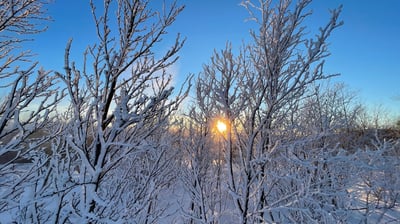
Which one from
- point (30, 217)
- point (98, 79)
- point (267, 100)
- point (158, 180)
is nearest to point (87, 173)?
point (30, 217)

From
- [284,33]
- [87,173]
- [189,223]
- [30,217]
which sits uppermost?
[284,33]

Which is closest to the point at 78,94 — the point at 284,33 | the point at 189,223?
the point at 284,33

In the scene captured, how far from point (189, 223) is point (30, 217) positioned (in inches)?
256

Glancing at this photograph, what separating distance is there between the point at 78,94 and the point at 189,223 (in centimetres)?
704

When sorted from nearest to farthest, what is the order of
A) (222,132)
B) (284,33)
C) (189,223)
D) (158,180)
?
1. (284,33)
2. (222,132)
3. (158,180)
4. (189,223)

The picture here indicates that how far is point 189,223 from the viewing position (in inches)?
315

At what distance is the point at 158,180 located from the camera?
21.5ft

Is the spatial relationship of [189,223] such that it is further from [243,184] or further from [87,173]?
[87,173]

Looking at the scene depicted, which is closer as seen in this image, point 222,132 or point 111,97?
point 111,97

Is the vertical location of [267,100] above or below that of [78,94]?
above

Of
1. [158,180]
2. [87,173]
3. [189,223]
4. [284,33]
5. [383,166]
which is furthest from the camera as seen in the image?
[189,223]

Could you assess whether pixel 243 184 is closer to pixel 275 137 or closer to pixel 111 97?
pixel 275 137

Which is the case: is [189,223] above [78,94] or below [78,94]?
below

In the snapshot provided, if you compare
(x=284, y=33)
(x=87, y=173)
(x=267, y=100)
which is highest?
(x=284, y=33)
